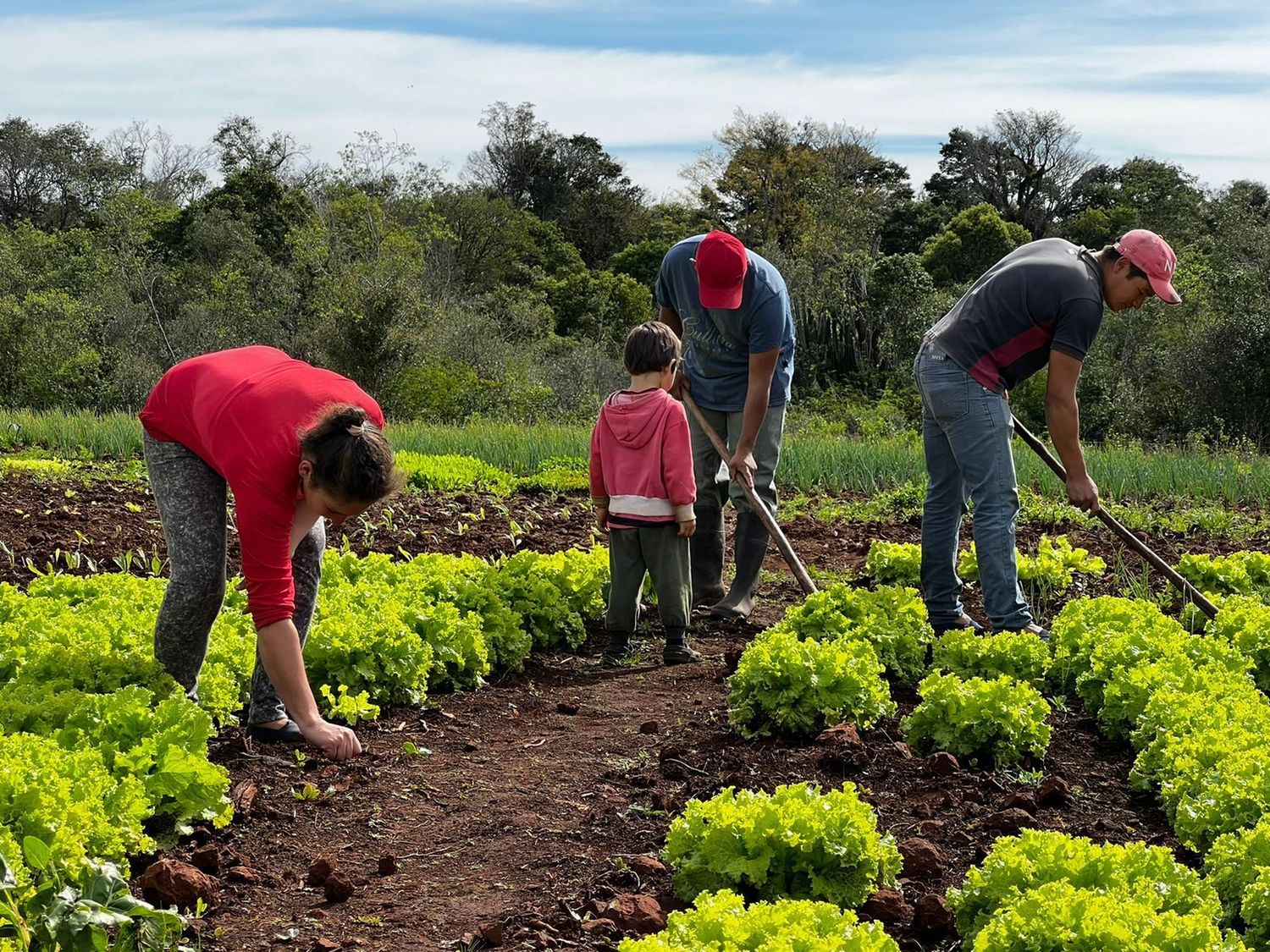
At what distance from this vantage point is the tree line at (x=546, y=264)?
24203 mm

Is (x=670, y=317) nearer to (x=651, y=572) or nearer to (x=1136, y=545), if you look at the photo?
(x=651, y=572)

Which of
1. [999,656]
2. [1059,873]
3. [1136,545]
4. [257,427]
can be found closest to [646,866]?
[1059,873]

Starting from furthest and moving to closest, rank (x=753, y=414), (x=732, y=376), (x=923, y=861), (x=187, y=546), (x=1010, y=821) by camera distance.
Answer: (x=732, y=376) < (x=753, y=414) < (x=187, y=546) < (x=1010, y=821) < (x=923, y=861)

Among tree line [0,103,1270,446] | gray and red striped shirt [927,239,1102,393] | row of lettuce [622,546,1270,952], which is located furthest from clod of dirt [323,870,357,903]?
tree line [0,103,1270,446]

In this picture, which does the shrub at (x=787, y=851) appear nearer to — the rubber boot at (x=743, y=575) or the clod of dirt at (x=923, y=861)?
the clod of dirt at (x=923, y=861)

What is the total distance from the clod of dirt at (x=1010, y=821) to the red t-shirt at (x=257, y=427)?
2.33 m

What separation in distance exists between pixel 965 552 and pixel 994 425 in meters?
2.24

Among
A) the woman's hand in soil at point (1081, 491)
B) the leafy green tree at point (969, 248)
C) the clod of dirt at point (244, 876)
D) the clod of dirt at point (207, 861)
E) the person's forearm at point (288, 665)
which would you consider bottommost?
the clod of dirt at point (244, 876)

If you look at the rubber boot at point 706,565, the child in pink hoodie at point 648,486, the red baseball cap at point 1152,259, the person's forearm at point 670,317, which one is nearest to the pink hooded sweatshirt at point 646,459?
the child in pink hoodie at point 648,486

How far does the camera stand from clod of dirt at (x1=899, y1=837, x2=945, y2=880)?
11.7ft

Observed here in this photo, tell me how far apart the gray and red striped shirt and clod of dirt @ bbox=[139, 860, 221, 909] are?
13.1ft

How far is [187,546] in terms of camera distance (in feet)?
14.0

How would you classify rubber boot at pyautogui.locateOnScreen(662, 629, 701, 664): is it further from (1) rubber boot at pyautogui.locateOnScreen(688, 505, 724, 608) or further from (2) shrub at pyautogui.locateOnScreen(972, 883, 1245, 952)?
(2) shrub at pyautogui.locateOnScreen(972, 883, 1245, 952)

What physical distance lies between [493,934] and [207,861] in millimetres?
1061
